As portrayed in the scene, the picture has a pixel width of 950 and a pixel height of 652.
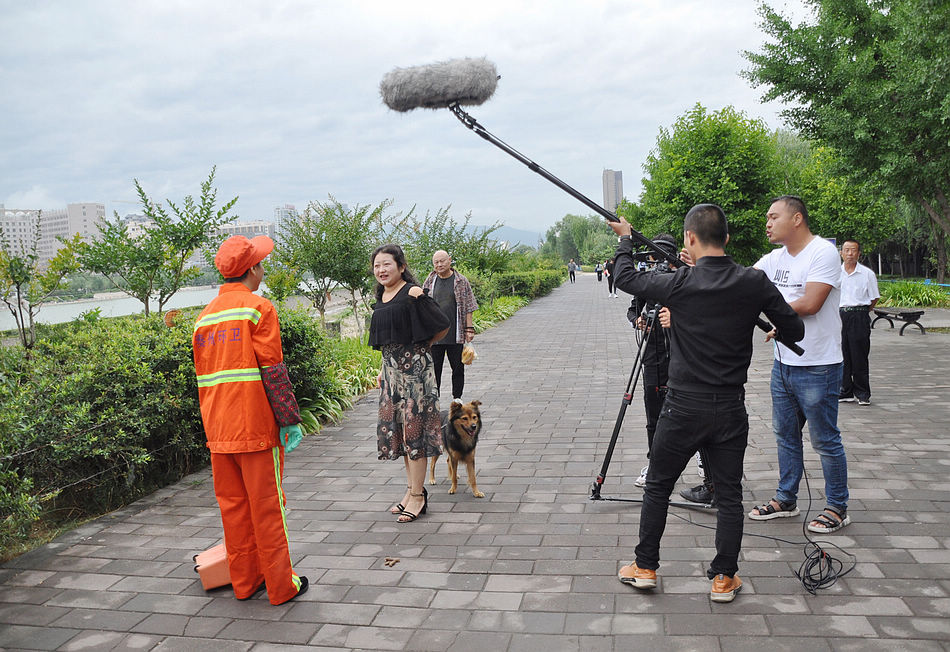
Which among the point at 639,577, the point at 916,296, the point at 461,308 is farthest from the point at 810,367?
the point at 916,296

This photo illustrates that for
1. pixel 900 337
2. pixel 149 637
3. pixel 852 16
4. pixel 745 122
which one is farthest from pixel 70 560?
pixel 745 122

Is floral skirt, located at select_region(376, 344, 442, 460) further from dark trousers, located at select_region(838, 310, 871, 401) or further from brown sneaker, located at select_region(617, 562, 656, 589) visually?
dark trousers, located at select_region(838, 310, 871, 401)

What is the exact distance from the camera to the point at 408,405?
469 centimetres

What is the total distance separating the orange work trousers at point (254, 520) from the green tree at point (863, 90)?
12.8m

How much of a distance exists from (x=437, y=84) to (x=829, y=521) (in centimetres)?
347

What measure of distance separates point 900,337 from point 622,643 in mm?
13578

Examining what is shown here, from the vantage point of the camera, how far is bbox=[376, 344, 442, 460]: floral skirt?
15.3ft

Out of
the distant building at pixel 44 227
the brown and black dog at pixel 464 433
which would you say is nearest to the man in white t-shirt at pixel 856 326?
the brown and black dog at pixel 464 433

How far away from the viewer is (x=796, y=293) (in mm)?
4184

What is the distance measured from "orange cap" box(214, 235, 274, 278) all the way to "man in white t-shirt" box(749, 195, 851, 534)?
3.10 metres

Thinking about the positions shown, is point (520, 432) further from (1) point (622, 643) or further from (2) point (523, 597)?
(1) point (622, 643)

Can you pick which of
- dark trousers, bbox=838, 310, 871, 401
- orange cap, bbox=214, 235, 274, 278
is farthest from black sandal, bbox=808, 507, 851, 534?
dark trousers, bbox=838, 310, 871, 401

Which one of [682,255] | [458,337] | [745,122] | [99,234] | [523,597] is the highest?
[745,122]

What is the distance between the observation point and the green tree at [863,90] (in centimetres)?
1239
